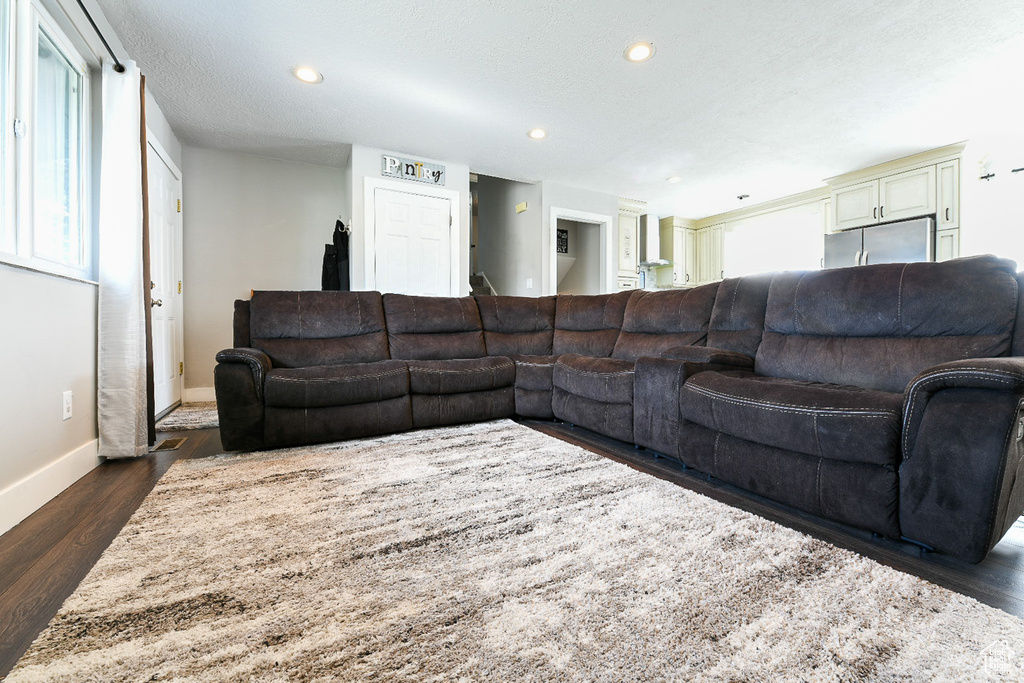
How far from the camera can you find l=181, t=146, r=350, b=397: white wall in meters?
4.32

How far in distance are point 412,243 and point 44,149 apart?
2.93 m

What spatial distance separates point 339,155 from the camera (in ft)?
15.1

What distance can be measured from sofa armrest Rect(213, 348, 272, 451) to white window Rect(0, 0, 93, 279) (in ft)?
2.49

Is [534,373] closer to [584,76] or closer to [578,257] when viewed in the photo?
[584,76]

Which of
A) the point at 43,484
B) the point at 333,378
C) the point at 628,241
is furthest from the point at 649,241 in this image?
the point at 43,484

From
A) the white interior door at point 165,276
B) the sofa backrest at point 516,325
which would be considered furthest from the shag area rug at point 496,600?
the white interior door at point 165,276

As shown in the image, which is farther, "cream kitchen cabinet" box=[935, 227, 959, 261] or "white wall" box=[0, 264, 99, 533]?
"cream kitchen cabinet" box=[935, 227, 959, 261]

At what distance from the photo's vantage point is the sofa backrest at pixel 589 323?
3.28 metres

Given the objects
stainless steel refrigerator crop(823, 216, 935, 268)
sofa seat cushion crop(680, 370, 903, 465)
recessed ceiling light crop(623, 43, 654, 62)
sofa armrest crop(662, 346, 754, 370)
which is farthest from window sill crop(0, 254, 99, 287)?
stainless steel refrigerator crop(823, 216, 935, 268)

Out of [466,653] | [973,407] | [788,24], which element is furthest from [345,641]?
[788,24]

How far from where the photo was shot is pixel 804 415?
4.90ft

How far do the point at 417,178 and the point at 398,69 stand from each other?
1.67 m

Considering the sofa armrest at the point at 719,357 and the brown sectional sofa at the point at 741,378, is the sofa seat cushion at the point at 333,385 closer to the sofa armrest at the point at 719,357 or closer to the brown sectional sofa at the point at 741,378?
the brown sectional sofa at the point at 741,378

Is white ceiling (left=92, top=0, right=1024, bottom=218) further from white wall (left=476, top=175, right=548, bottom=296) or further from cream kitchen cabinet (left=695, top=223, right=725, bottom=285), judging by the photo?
cream kitchen cabinet (left=695, top=223, right=725, bottom=285)
